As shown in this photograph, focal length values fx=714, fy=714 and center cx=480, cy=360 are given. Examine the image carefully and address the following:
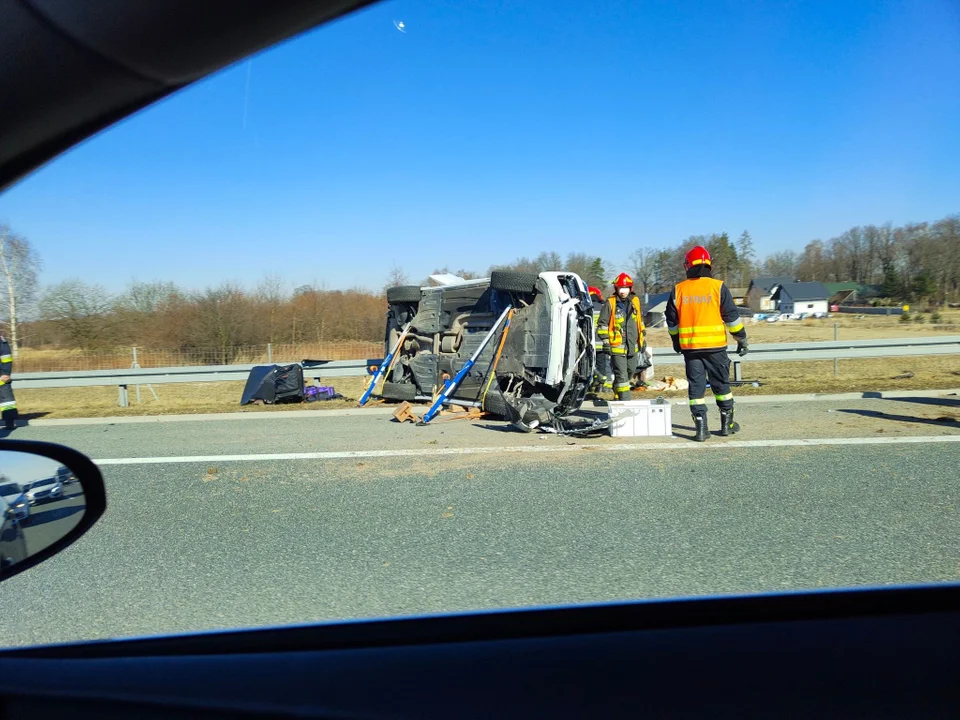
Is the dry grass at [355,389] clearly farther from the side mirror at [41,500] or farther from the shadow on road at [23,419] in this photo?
the side mirror at [41,500]

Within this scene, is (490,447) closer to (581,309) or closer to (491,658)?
(581,309)

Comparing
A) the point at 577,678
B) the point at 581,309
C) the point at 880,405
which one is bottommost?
the point at 880,405

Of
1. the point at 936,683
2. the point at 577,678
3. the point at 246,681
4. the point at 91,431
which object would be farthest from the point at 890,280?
the point at 91,431

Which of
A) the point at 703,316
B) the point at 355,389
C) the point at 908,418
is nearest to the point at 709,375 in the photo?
the point at 703,316

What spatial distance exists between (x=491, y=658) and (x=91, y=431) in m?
9.82

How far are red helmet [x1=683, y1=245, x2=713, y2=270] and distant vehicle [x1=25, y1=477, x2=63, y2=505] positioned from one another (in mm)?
6687

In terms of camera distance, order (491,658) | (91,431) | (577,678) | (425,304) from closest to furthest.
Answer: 1. (577,678)
2. (491,658)
3. (91,431)
4. (425,304)

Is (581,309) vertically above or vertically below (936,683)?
above

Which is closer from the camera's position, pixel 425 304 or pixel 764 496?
pixel 764 496

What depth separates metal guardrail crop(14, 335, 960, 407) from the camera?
1166 cm

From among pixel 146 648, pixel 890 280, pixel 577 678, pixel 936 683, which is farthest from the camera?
pixel 890 280

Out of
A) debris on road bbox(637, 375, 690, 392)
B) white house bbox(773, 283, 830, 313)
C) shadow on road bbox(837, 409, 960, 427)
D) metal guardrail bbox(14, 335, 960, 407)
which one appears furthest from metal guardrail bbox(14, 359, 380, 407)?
white house bbox(773, 283, 830, 313)

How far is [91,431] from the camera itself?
389 inches

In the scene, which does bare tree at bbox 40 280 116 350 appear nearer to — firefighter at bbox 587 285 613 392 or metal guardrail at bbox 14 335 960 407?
metal guardrail at bbox 14 335 960 407
